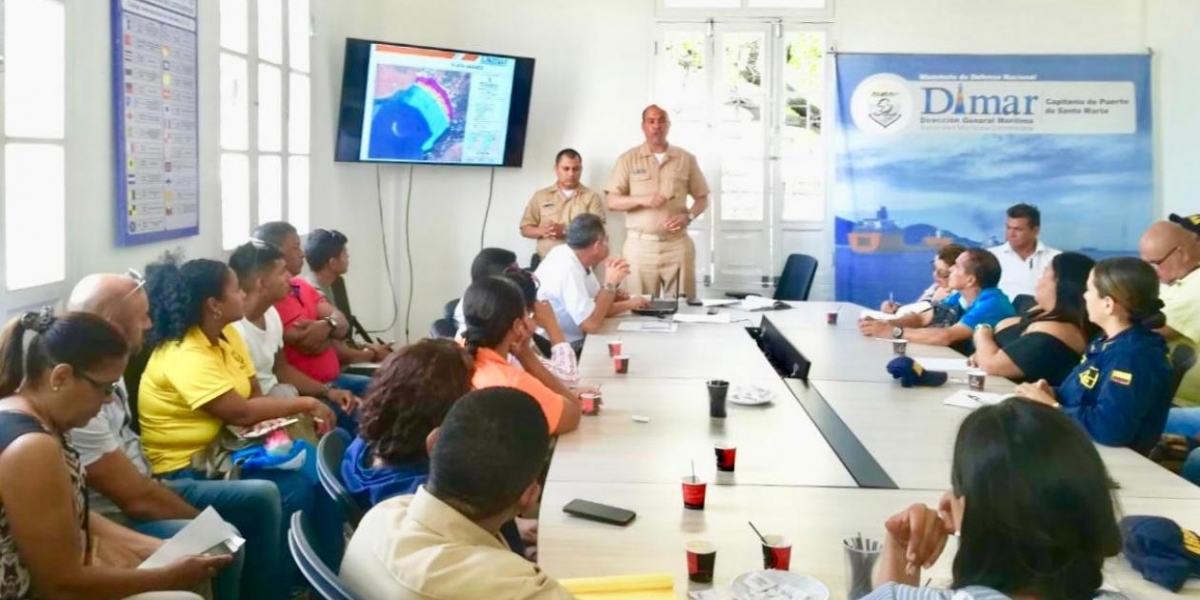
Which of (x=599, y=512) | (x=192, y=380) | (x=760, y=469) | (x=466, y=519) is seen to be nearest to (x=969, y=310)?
(x=760, y=469)

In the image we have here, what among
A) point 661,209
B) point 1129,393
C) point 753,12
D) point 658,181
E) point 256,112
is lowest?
point 1129,393

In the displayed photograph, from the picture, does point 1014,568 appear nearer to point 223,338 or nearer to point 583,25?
point 223,338

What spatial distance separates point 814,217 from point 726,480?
5137 millimetres

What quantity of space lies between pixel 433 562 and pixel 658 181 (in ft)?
18.2

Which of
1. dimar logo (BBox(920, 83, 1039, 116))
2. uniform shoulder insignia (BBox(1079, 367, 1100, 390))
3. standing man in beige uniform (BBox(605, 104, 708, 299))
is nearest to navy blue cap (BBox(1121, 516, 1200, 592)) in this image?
uniform shoulder insignia (BBox(1079, 367, 1100, 390))

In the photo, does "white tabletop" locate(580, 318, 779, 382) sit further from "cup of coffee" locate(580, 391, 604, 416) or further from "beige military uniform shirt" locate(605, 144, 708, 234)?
"beige military uniform shirt" locate(605, 144, 708, 234)

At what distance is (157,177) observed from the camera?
12.8 ft

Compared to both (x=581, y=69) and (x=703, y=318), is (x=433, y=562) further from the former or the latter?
(x=581, y=69)

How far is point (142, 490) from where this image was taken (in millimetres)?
2643

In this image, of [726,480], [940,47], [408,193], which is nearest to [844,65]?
[940,47]

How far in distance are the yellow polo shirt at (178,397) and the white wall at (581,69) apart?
12.2 ft

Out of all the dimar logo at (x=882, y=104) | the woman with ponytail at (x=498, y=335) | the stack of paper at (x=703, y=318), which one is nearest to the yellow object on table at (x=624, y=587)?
the woman with ponytail at (x=498, y=335)

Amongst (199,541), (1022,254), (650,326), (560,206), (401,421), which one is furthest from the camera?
(560,206)

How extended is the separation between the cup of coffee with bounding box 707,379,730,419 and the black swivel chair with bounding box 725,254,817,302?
3.46 m
